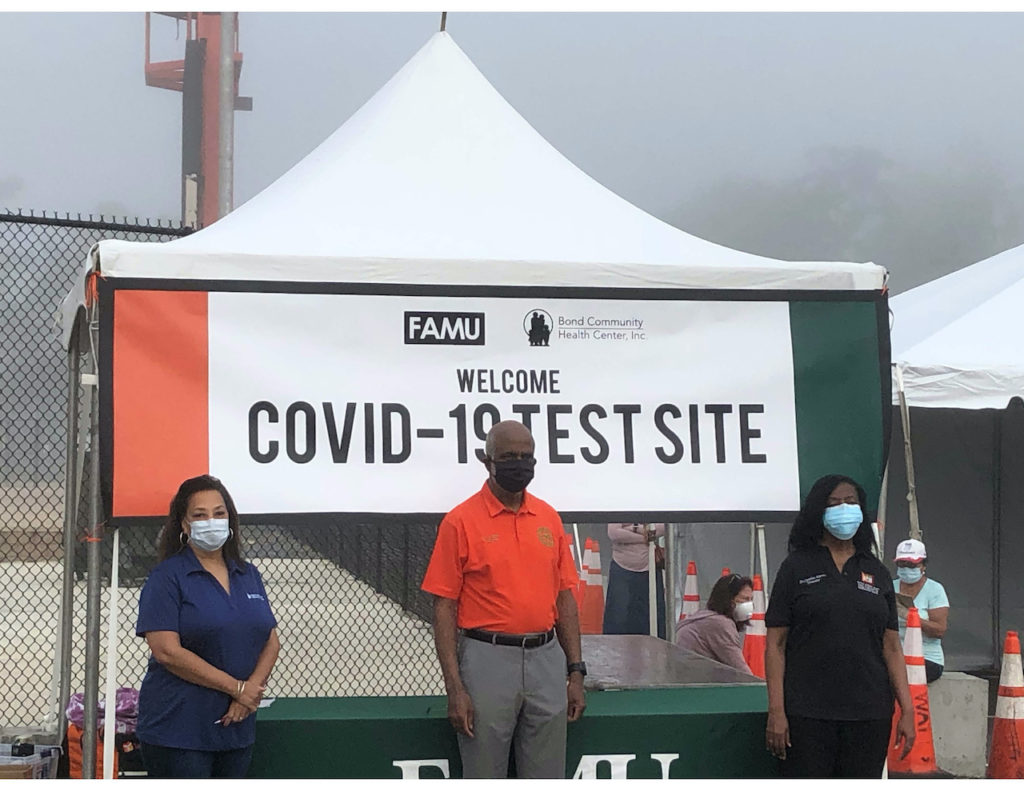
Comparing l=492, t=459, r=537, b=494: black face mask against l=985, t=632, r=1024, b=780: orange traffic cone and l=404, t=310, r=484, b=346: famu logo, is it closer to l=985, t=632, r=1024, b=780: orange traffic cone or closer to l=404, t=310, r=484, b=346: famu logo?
l=404, t=310, r=484, b=346: famu logo

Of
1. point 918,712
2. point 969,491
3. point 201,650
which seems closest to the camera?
point 201,650

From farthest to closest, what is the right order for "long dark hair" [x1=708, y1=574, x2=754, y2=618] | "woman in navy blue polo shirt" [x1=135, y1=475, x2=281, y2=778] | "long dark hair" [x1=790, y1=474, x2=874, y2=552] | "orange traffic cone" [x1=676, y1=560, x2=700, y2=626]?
A: "orange traffic cone" [x1=676, y1=560, x2=700, y2=626], "long dark hair" [x1=708, y1=574, x2=754, y2=618], "long dark hair" [x1=790, y1=474, x2=874, y2=552], "woman in navy blue polo shirt" [x1=135, y1=475, x2=281, y2=778]

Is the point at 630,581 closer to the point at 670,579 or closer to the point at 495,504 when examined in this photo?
the point at 670,579

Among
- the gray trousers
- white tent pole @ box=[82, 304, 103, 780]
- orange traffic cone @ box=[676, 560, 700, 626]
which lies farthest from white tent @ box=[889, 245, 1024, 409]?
white tent pole @ box=[82, 304, 103, 780]

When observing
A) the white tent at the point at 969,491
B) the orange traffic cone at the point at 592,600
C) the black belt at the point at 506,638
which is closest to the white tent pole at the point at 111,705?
the black belt at the point at 506,638

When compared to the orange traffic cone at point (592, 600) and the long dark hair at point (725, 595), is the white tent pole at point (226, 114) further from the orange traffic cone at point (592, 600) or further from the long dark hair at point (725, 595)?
the long dark hair at point (725, 595)

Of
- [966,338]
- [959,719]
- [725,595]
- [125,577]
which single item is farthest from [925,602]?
[125,577]

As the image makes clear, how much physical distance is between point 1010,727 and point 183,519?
505 centimetres

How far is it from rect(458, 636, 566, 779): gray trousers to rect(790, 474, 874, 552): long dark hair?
1.01 m

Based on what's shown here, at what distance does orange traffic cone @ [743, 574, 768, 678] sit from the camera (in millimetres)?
8188

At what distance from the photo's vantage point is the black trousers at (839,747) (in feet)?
13.9

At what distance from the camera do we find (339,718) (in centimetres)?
465

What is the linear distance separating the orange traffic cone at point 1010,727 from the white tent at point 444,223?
9.71 ft

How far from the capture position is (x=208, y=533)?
3.97 m
